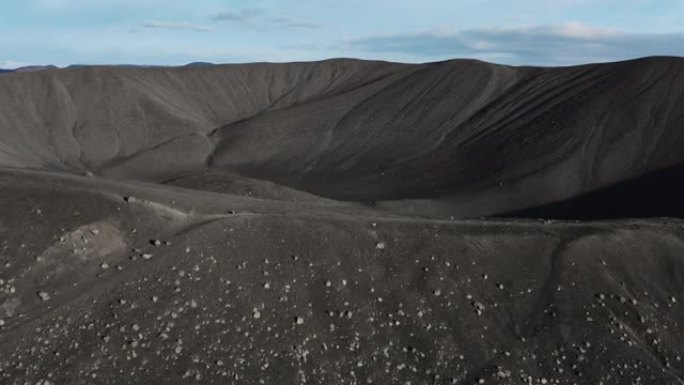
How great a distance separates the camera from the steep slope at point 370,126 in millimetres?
37188

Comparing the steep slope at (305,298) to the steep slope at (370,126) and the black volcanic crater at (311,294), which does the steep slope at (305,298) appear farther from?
the steep slope at (370,126)

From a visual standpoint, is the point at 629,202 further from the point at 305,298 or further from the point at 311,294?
the point at 305,298

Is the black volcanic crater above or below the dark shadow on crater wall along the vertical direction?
above

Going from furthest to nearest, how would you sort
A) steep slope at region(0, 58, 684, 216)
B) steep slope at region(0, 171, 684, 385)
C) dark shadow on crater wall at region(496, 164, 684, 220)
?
steep slope at region(0, 58, 684, 216) → dark shadow on crater wall at region(496, 164, 684, 220) → steep slope at region(0, 171, 684, 385)

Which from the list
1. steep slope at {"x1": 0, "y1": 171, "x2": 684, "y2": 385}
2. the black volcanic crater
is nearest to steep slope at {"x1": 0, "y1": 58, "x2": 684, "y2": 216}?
the black volcanic crater

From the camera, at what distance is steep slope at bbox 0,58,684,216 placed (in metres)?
37.2

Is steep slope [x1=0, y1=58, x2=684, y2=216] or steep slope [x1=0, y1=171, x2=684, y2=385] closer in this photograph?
steep slope [x1=0, y1=171, x2=684, y2=385]

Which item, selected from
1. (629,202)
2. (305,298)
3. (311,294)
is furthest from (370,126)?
(305,298)

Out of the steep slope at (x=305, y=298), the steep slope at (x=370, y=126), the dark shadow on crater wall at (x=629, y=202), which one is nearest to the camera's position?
the steep slope at (x=305, y=298)

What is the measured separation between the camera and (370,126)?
48500mm

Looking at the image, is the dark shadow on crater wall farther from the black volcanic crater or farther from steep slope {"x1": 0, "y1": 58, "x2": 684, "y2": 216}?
the black volcanic crater

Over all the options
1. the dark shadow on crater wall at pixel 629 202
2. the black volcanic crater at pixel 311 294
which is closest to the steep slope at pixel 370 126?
the dark shadow on crater wall at pixel 629 202

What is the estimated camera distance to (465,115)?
47156 millimetres

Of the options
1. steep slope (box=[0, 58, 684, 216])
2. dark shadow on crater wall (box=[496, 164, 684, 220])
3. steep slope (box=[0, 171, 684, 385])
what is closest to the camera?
steep slope (box=[0, 171, 684, 385])
